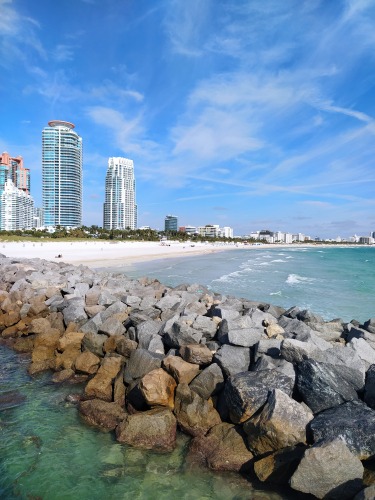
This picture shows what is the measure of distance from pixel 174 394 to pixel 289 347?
2.01 metres

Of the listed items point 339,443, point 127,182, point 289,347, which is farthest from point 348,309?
point 127,182

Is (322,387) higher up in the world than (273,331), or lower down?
lower down

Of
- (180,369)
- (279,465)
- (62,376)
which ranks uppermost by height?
(180,369)

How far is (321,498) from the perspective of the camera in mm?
4078

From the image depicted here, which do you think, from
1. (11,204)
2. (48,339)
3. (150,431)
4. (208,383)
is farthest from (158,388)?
(11,204)

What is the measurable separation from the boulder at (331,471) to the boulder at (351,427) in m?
0.22

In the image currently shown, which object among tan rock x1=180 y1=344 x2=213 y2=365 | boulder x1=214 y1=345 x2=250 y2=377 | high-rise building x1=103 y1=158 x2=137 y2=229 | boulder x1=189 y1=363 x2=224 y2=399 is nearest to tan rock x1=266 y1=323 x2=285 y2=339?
boulder x1=214 y1=345 x2=250 y2=377

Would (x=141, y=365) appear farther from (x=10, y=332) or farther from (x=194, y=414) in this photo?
(x=10, y=332)

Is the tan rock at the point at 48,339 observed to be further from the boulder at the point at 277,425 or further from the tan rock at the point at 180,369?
the boulder at the point at 277,425

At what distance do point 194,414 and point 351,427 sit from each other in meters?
2.14

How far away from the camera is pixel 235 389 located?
5.21m

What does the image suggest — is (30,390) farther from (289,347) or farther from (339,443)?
(339,443)

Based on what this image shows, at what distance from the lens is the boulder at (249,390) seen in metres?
5.09

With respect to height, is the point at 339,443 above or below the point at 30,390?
above
